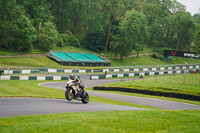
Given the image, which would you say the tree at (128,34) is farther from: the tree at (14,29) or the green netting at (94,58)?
the tree at (14,29)

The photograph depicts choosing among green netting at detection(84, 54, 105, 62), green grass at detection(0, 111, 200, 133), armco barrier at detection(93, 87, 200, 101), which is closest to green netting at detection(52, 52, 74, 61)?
green netting at detection(84, 54, 105, 62)

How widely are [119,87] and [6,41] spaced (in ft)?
136

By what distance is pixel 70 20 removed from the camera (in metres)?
97.8

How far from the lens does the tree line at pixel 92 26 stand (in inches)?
2576

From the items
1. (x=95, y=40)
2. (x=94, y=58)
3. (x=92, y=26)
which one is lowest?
(x=94, y=58)

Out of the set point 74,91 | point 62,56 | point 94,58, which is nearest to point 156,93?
point 74,91

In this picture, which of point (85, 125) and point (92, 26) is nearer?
point (85, 125)

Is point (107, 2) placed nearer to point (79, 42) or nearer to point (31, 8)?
point (79, 42)

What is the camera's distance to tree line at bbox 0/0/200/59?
215 feet

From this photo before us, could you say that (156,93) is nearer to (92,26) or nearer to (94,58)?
(94,58)

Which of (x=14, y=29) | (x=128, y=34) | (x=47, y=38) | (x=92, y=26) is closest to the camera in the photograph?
(x=14, y=29)

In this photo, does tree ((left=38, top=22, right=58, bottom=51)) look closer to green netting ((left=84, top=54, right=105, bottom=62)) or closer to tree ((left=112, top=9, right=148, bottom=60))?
green netting ((left=84, top=54, right=105, bottom=62))

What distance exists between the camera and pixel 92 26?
93875 mm

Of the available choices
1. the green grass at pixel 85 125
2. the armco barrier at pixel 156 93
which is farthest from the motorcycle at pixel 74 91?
the armco barrier at pixel 156 93
